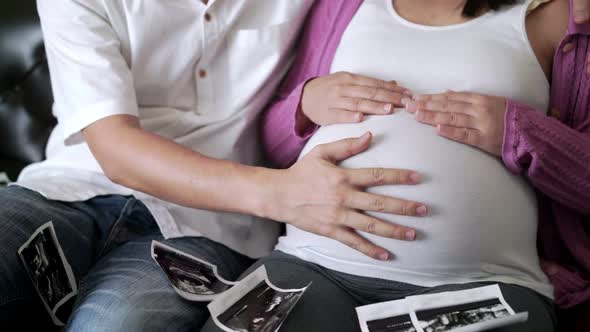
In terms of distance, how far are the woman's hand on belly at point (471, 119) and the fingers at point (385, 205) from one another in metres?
0.15

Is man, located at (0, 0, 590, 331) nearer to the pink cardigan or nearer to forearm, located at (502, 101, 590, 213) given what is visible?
the pink cardigan

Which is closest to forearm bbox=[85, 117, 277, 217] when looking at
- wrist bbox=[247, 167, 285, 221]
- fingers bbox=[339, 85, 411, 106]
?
wrist bbox=[247, 167, 285, 221]

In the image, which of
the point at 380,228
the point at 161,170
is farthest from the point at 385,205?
the point at 161,170

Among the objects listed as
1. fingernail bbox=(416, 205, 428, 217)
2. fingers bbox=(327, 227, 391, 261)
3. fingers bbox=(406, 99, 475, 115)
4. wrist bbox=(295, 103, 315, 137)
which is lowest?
fingers bbox=(327, 227, 391, 261)

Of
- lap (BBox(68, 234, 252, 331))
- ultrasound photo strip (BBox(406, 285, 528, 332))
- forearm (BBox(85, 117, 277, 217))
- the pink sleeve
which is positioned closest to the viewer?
ultrasound photo strip (BBox(406, 285, 528, 332))

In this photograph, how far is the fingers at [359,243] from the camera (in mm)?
1058

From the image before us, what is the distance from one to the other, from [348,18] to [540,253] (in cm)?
61

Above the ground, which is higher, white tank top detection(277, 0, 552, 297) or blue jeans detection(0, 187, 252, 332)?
white tank top detection(277, 0, 552, 297)

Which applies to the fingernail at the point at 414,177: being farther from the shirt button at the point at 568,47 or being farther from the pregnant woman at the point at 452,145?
the shirt button at the point at 568,47

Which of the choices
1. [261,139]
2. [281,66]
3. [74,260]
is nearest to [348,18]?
[281,66]

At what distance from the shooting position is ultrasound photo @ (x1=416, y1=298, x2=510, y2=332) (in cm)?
93

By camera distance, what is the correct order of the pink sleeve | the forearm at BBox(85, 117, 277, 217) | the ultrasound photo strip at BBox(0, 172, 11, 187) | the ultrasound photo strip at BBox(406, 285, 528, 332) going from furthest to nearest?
the ultrasound photo strip at BBox(0, 172, 11, 187) < the pink sleeve < the forearm at BBox(85, 117, 277, 217) < the ultrasound photo strip at BBox(406, 285, 528, 332)

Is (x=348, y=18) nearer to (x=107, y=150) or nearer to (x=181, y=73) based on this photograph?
(x=181, y=73)

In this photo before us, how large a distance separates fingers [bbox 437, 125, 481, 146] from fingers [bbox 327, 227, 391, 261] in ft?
0.74
